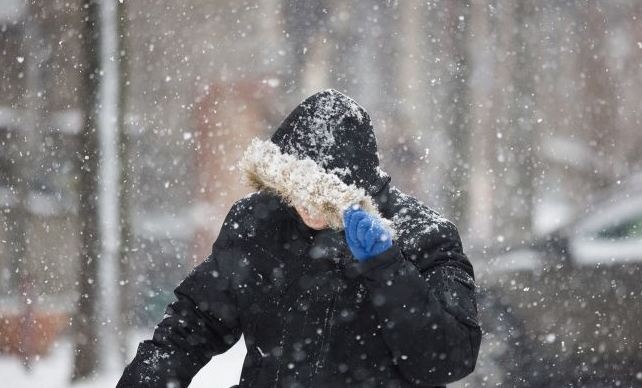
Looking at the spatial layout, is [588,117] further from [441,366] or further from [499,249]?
[441,366]

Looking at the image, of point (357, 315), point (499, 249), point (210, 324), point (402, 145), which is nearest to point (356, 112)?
point (357, 315)

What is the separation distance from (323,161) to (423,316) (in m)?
0.48

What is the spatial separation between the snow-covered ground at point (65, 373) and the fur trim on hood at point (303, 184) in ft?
11.1

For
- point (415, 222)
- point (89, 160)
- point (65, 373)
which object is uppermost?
point (89, 160)

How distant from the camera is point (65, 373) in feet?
17.1

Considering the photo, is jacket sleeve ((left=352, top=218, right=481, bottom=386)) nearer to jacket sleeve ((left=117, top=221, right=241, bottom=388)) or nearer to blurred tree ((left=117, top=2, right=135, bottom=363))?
jacket sleeve ((left=117, top=221, right=241, bottom=388))

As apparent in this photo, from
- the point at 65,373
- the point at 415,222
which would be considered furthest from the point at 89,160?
the point at 415,222

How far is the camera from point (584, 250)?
220 inches

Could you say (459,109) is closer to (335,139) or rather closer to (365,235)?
(335,139)

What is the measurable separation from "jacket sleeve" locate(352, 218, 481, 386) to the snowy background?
3461 mm

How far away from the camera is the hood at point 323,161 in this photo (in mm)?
1900

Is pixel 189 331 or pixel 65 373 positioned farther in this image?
pixel 65 373

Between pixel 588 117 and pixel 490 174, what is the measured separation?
0.84m

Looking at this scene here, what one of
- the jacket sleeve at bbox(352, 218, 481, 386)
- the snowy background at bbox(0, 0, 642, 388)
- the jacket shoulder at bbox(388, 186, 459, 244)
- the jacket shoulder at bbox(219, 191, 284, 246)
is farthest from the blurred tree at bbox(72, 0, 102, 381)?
the jacket sleeve at bbox(352, 218, 481, 386)
